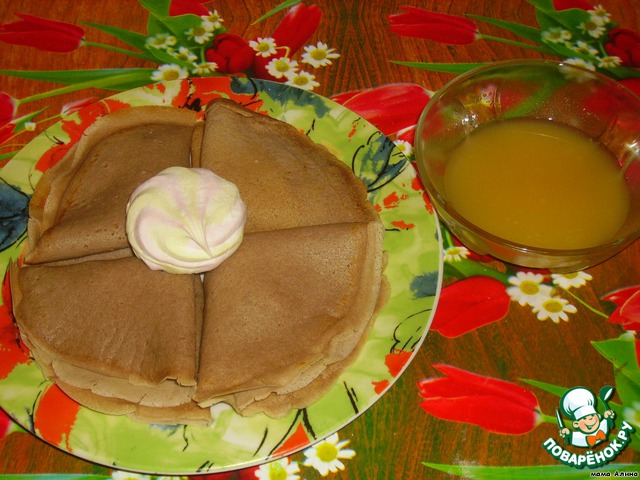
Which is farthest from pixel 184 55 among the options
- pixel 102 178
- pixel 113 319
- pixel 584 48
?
pixel 584 48

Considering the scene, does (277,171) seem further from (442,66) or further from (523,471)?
(523,471)

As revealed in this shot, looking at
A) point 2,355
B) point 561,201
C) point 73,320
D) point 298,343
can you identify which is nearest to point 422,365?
point 298,343

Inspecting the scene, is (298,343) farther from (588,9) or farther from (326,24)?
(588,9)

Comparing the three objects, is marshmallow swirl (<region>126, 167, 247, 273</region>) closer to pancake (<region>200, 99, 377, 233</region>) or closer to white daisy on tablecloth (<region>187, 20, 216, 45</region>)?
pancake (<region>200, 99, 377, 233</region>)

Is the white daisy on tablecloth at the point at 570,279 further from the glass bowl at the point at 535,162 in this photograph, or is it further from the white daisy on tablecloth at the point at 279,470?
the white daisy on tablecloth at the point at 279,470

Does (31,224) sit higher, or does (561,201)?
(561,201)

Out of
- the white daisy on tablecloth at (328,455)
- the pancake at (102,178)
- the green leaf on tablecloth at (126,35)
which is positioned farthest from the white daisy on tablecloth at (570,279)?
the green leaf on tablecloth at (126,35)
